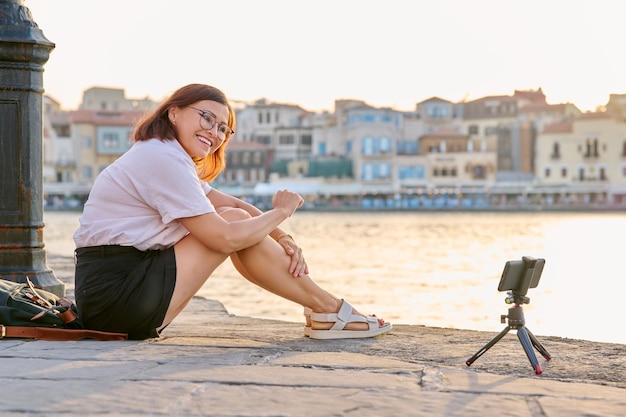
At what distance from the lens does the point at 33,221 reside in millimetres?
Answer: 4574

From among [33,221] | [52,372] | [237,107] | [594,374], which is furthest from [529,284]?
[237,107]

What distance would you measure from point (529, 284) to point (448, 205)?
68.0 m

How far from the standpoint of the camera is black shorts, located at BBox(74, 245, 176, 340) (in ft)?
10.9

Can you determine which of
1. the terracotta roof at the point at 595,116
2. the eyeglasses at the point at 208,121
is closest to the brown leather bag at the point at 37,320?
the eyeglasses at the point at 208,121

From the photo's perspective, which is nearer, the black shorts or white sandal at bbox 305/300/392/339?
the black shorts

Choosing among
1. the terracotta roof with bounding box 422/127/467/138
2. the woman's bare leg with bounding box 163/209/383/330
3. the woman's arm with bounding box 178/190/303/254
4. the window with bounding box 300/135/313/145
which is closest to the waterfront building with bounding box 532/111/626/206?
the terracotta roof with bounding box 422/127/467/138

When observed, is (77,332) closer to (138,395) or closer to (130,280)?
(130,280)

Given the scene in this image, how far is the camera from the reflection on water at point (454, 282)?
1138 centimetres

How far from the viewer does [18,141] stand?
4535mm

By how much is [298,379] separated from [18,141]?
2361 millimetres

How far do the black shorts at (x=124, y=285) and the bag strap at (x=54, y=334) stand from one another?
0.04 meters

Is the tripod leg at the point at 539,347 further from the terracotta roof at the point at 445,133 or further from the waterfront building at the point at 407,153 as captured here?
the terracotta roof at the point at 445,133

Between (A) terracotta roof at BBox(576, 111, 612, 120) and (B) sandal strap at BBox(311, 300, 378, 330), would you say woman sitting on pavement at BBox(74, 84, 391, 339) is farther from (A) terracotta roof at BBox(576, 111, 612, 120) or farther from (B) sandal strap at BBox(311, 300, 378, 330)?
(A) terracotta roof at BBox(576, 111, 612, 120)

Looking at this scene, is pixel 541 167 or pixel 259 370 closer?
pixel 259 370
